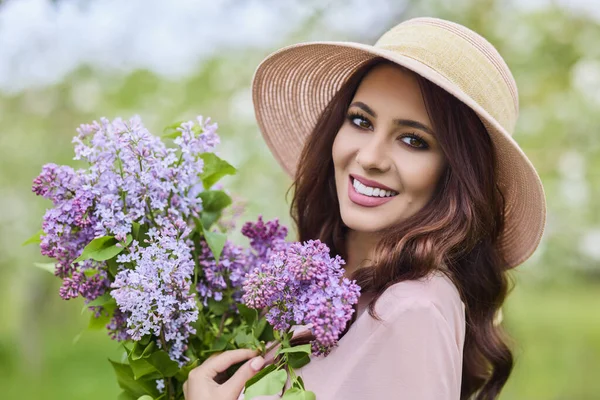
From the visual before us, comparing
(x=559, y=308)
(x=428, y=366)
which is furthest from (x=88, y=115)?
(x=559, y=308)

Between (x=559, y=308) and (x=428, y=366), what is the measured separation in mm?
11876

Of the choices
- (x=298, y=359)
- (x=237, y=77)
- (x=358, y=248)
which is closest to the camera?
Answer: (x=298, y=359)

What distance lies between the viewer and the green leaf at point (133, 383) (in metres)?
1.88

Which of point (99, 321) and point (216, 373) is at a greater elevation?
point (99, 321)

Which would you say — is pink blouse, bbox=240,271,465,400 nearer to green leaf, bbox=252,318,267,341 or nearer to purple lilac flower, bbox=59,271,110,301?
green leaf, bbox=252,318,267,341

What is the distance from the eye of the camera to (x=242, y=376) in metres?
1.76

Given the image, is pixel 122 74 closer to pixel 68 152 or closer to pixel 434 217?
pixel 68 152

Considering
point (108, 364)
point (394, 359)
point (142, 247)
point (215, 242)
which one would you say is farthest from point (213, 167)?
point (108, 364)

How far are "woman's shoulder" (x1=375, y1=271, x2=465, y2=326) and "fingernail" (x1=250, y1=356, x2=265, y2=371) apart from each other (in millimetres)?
302

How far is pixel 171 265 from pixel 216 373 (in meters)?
0.34

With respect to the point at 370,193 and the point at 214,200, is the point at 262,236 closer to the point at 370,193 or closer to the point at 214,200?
the point at 214,200

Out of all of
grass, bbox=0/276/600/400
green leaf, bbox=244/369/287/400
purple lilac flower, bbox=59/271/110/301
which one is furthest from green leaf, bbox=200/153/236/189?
grass, bbox=0/276/600/400

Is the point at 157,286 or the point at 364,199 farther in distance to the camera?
the point at 364,199

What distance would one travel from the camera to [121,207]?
1.74 metres
